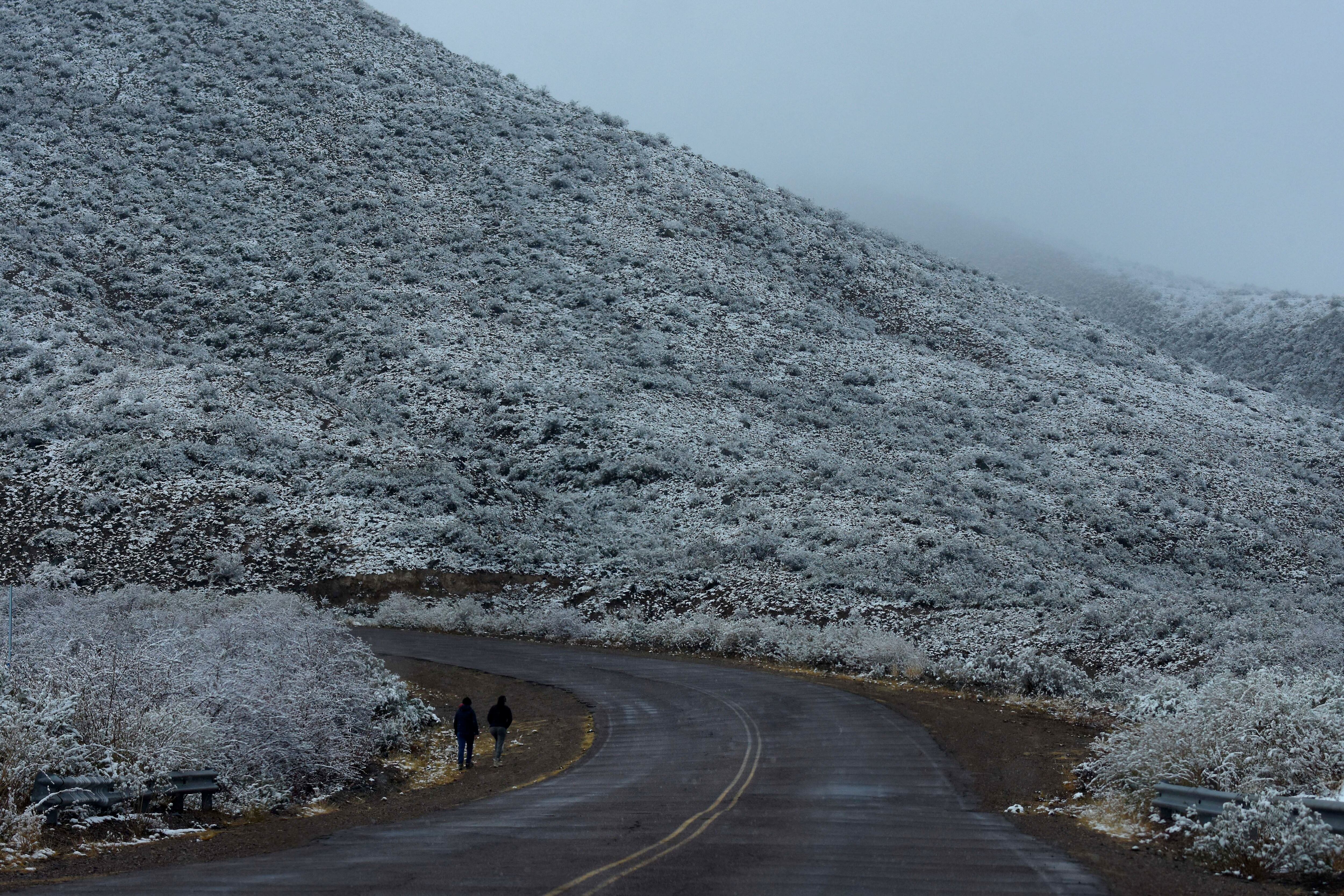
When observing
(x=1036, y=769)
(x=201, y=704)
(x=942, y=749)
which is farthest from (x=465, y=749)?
(x=1036, y=769)

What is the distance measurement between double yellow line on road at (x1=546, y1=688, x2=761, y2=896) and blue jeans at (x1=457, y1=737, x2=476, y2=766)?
4005mm

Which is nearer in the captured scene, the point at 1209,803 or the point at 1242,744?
the point at 1209,803

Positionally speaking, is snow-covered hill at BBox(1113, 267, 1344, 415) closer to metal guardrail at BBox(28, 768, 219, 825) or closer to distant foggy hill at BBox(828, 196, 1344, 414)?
distant foggy hill at BBox(828, 196, 1344, 414)

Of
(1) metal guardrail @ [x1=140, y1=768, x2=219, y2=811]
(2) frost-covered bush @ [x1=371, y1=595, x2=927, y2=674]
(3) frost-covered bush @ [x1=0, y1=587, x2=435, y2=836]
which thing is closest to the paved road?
(1) metal guardrail @ [x1=140, y1=768, x2=219, y2=811]

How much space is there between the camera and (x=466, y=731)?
581 inches

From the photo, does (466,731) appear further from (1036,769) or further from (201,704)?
(1036,769)

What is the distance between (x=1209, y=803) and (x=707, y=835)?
455 cm

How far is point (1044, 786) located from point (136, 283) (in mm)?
47005

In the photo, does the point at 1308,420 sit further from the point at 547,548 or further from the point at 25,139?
the point at 25,139

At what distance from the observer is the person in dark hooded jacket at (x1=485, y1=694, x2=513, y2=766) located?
599 inches

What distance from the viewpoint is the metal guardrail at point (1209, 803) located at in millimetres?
8180

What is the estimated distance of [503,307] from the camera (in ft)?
165

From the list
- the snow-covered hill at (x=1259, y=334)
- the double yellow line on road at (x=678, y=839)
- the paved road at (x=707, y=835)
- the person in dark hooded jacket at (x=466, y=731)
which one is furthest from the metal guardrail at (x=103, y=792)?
the snow-covered hill at (x=1259, y=334)

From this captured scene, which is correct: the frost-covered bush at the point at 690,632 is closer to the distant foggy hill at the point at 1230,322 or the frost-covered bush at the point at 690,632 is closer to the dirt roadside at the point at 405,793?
the dirt roadside at the point at 405,793
